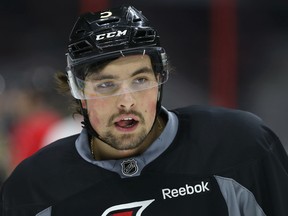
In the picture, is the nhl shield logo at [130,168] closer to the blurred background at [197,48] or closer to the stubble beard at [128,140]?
the stubble beard at [128,140]

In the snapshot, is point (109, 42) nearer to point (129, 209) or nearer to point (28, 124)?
point (129, 209)

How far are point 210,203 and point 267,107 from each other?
3423 mm

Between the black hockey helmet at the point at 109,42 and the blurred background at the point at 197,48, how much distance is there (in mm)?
3078

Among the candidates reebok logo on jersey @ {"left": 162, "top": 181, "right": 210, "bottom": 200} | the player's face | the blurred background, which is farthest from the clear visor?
the blurred background

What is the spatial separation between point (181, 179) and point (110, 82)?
32cm

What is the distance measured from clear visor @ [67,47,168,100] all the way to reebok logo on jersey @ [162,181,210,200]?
28 centimetres

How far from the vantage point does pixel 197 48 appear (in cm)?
575

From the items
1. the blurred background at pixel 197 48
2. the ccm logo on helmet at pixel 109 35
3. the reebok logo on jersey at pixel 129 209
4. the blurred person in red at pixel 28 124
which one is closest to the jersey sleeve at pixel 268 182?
the reebok logo on jersey at pixel 129 209

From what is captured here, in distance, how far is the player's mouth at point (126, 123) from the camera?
7.14 ft

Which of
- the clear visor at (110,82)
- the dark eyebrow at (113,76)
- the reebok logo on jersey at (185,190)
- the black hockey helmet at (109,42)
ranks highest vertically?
the black hockey helmet at (109,42)

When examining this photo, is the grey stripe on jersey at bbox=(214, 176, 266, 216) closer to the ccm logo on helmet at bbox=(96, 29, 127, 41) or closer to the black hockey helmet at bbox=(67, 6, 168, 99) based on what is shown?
the black hockey helmet at bbox=(67, 6, 168, 99)

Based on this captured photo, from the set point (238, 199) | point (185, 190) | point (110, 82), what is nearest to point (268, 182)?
point (238, 199)

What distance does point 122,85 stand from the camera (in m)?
2.19

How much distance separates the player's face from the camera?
218 cm
